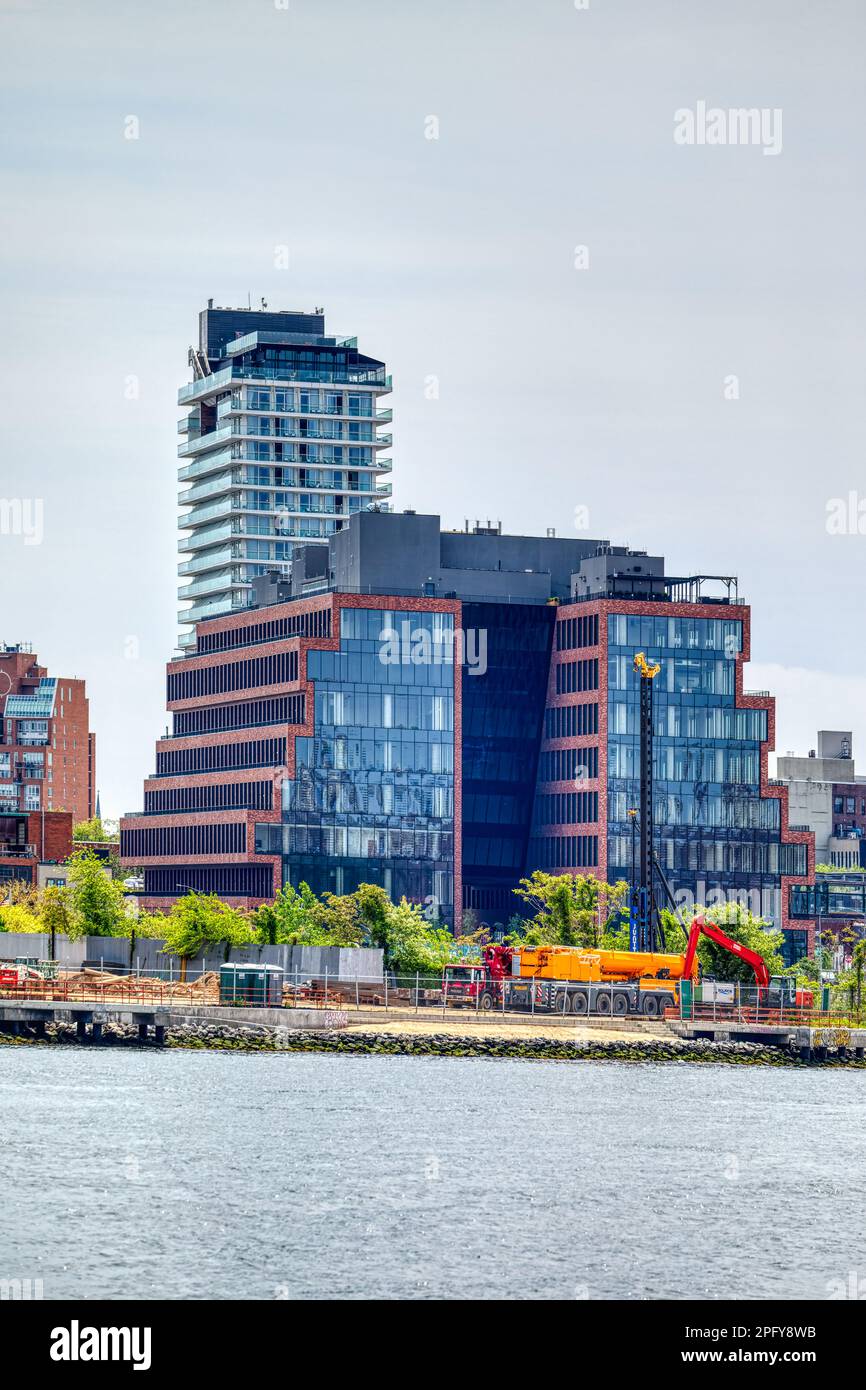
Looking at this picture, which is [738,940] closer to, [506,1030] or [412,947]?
[412,947]

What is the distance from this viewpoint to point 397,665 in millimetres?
192625

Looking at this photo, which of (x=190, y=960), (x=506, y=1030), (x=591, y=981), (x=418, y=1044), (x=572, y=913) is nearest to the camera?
(x=418, y=1044)

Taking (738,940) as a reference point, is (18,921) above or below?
above

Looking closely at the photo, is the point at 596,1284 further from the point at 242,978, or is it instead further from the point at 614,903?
the point at 614,903

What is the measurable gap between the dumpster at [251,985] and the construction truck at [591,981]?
28.8 ft

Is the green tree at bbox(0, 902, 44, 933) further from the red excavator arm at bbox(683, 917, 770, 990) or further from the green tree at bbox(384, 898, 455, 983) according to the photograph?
the red excavator arm at bbox(683, 917, 770, 990)

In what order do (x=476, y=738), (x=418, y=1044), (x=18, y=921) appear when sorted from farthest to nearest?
(x=476, y=738) < (x=18, y=921) < (x=418, y=1044)

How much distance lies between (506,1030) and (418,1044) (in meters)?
7.59

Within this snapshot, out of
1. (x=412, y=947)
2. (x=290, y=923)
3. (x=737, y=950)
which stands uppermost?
(x=290, y=923)

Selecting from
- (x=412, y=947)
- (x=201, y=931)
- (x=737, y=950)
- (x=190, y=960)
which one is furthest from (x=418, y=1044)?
(x=412, y=947)

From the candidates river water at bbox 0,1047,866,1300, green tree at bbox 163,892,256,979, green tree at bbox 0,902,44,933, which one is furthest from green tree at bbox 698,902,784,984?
green tree at bbox 0,902,44,933

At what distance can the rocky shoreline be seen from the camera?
408 ft

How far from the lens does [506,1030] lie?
130 m
